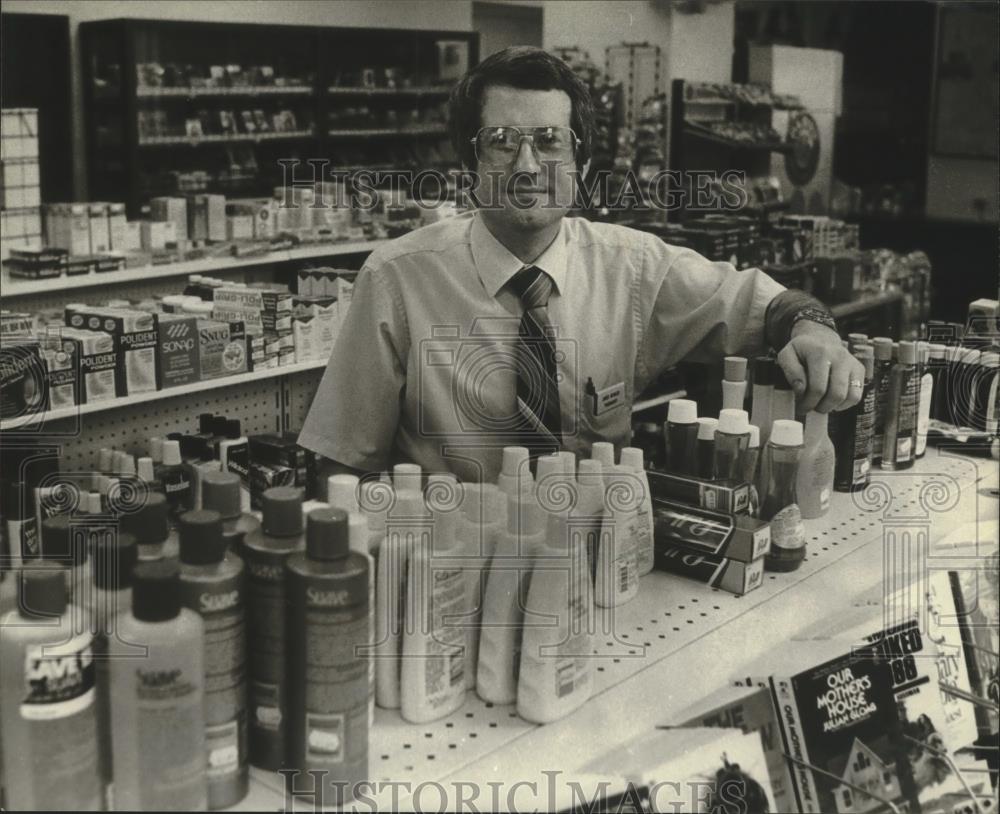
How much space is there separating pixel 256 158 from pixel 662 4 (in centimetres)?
299

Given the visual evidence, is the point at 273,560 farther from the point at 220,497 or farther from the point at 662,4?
the point at 662,4

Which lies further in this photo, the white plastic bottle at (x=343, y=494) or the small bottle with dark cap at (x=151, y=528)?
the white plastic bottle at (x=343, y=494)

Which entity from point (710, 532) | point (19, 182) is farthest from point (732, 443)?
point (19, 182)

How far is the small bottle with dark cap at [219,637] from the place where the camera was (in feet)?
4.01

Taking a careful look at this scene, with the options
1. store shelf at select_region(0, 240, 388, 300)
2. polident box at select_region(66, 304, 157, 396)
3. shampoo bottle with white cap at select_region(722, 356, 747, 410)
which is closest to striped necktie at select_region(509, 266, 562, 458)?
shampoo bottle with white cap at select_region(722, 356, 747, 410)

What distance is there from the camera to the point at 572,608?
151 centimetres

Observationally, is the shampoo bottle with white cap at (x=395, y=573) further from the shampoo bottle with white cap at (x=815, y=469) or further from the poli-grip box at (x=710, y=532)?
the shampoo bottle with white cap at (x=815, y=469)

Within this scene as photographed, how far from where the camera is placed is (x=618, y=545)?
1796 millimetres

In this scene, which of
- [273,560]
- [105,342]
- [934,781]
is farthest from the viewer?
[105,342]

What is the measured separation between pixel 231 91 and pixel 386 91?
1.23 metres

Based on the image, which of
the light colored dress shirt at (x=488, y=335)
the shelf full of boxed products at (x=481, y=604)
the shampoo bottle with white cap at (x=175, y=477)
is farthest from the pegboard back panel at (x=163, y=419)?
the shelf full of boxed products at (x=481, y=604)

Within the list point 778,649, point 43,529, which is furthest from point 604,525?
point 43,529

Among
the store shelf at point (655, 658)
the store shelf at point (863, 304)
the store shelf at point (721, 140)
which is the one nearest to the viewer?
the store shelf at point (655, 658)

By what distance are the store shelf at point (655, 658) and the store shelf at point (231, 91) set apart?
5.04 metres
